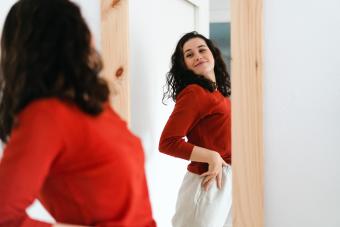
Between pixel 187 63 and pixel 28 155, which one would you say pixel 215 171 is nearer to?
pixel 187 63

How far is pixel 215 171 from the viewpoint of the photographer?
104 centimetres

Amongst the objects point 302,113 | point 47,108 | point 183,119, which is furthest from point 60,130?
point 302,113

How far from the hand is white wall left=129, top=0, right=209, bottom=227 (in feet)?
0.30

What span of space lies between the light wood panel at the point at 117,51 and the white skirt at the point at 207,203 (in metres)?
0.27

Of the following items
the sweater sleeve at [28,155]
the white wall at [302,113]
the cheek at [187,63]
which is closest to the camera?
the sweater sleeve at [28,155]

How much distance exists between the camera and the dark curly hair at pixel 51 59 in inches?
26.0

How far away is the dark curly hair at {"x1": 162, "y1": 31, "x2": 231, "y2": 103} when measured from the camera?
3.40 feet

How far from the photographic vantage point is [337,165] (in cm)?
97

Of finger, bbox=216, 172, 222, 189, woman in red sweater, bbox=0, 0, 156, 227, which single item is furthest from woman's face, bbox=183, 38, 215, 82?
woman in red sweater, bbox=0, 0, 156, 227

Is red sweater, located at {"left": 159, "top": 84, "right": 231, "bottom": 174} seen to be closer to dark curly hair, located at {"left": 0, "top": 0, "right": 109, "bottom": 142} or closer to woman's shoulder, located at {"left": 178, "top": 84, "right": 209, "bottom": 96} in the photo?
woman's shoulder, located at {"left": 178, "top": 84, "right": 209, "bottom": 96}

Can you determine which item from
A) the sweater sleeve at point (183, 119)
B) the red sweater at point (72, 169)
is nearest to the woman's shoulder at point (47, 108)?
the red sweater at point (72, 169)

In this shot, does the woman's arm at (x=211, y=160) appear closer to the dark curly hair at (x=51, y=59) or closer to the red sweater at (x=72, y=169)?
the red sweater at (x=72, y=169)

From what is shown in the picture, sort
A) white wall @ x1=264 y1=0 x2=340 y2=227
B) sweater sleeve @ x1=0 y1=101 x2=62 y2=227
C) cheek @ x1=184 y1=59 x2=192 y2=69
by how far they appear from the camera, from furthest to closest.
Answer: cheek @ x1=184 y1=59 x2=192 y2=69 → white wall @ x1=264 y1=0 x2=340 y2=227 → sweater sleeve @ x1=0 y1=101 x2=62 y2=227

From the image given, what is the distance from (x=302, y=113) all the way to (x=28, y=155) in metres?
0.66
